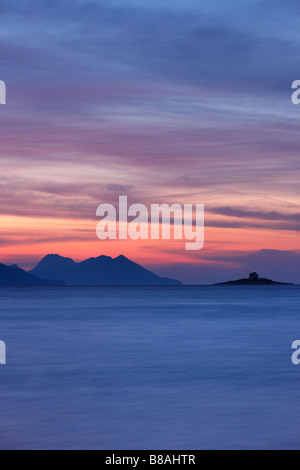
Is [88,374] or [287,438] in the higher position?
[88,374]

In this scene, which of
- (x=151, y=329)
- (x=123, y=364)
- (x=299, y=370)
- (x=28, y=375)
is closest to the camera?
(x=28, y=375)

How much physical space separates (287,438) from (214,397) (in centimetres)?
465

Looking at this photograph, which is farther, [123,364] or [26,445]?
[123,364]

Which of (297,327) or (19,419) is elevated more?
(297,327)

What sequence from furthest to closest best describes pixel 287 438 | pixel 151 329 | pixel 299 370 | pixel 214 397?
pixel 151 329 → pixel 299 370 → pixel 214 397 → pixel 287 438

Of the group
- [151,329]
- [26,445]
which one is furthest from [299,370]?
[151,329]

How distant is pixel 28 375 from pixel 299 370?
1022 cm
